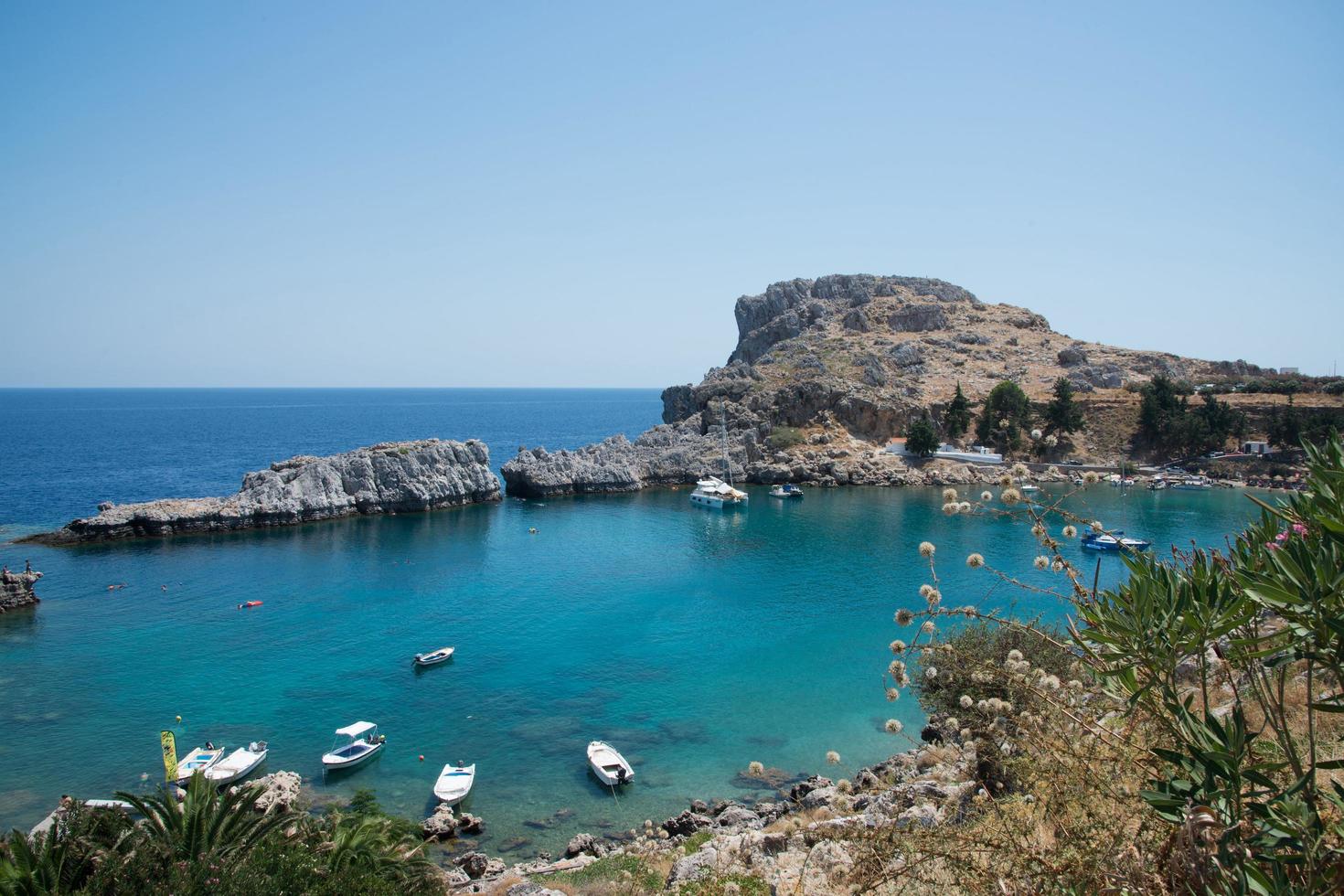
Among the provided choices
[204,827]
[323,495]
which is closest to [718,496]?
[323,495]

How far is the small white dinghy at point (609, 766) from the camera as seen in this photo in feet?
71.8

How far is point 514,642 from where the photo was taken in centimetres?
3338

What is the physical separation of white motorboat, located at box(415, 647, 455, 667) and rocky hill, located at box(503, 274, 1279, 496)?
38697mm

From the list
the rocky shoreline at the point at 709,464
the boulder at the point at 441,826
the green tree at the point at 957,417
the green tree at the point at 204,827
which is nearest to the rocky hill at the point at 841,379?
the rocky shoreline at the point at 709,464

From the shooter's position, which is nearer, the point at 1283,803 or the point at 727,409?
the point at 1283,803

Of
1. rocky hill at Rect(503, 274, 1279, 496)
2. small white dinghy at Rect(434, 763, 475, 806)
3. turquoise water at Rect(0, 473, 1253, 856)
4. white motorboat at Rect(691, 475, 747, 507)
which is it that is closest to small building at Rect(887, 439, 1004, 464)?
rocky hill at Rect(503, 274, 1279, 496)

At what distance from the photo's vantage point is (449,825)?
19.8m

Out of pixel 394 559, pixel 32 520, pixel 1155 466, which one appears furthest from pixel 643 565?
pixel 1155 466

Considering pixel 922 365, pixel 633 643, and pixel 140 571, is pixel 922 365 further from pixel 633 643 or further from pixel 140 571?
pixel 140 571

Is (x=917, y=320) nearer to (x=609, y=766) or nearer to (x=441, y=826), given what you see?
(x=609, y=766)

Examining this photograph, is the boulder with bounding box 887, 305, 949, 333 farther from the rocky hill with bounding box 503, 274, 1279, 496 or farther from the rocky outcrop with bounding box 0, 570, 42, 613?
the rocky outcrop with bounding box 0, 570, 42, 613

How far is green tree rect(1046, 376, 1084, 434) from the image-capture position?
73.9 metres

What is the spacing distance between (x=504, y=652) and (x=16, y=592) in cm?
2604

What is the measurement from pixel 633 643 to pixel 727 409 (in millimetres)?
48851
